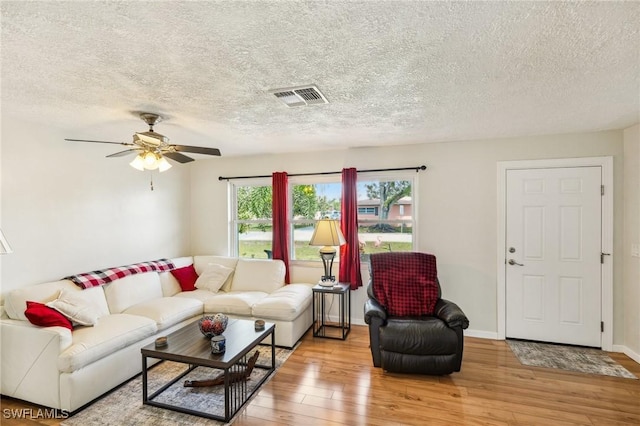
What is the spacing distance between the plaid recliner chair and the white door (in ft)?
3.75

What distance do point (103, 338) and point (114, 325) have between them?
0.77ft

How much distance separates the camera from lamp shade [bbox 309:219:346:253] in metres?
3.66

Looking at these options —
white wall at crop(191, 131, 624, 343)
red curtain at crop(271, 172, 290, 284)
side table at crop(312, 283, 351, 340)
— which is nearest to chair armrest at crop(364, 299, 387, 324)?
side table at crop(312, 283, 351, 340)

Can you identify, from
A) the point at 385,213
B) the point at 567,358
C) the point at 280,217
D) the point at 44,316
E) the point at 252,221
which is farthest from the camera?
the point at 252,221

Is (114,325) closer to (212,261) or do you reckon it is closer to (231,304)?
(231,304)

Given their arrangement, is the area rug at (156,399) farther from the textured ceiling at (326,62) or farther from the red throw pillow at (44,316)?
the textured ceiling at (326,62)

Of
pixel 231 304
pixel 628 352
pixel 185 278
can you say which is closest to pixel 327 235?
pixel 231 304

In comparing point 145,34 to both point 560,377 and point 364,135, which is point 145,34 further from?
point 560,377

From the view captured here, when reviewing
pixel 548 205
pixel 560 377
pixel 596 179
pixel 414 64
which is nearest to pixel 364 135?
pixel 414 64

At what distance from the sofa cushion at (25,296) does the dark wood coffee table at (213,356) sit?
1.15m

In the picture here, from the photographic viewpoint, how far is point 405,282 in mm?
3352

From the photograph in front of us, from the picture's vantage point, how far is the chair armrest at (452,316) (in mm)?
2736

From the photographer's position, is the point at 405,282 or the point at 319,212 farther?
the point at 319,212

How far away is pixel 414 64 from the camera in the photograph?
6.03 feet
